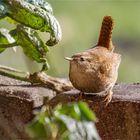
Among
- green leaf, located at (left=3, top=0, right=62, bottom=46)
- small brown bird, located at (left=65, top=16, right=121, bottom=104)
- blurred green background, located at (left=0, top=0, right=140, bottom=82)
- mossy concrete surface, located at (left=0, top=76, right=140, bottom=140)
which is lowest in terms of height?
blurred green background, located at (left=0, top=0, right=140, bottom=82)

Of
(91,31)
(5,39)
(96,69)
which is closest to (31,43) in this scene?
(5,39)

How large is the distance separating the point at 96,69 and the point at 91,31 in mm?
3363

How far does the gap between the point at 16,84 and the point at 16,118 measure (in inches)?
14.6

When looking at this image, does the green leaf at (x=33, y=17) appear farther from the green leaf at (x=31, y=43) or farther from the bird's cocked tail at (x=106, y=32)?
the bird's cocked tail at (x=106, y=32)

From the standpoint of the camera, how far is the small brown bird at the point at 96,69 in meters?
2.14

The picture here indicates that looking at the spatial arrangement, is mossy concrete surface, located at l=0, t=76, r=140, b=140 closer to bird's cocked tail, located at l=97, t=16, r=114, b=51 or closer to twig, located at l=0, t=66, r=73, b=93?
twig, located at l=0, t=66, r=73, b=93

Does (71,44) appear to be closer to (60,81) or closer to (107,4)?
(107,4)

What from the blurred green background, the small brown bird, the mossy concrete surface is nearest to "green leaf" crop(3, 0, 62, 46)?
the small brown bird

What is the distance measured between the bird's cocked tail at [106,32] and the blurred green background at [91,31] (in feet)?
7.19

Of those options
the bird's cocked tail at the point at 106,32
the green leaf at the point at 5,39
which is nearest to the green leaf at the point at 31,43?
the green leaf at the point at 5,39

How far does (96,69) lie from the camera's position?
2.22 metres

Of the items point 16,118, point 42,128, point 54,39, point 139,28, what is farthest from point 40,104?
point 139,28

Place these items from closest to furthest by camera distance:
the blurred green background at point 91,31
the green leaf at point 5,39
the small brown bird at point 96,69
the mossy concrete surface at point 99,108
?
1. the mossy concrete surface at point 99,108
2. the small brown bird at point 96,69
3. the green leaf at point 5,39
4. the blurred green background at point 91,31

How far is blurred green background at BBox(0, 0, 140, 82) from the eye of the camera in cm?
482
